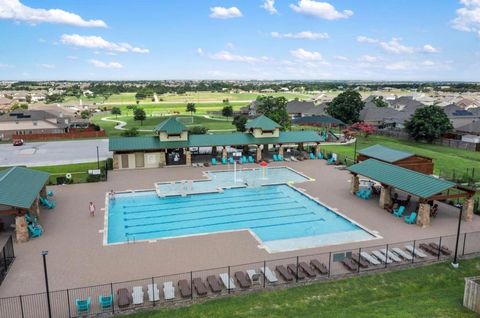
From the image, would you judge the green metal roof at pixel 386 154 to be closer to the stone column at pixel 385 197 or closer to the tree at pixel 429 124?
the stone column at pixel 385 197

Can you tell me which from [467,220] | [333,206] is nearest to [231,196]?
[333,206]

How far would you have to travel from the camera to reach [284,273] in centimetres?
1706

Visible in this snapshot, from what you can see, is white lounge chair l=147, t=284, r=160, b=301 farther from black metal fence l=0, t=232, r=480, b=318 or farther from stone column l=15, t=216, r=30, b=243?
stone column l=15, t=216, r=30, b=243

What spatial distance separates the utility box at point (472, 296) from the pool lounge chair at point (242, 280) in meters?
8.21

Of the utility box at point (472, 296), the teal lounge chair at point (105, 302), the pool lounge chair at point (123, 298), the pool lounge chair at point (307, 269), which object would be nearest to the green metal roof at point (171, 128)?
the pool lounge chair at point (307, 269)

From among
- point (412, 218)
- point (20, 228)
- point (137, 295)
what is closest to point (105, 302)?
point (137, 295)

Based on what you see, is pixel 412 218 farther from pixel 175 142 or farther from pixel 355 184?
pixel 175 142

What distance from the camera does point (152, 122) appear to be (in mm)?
90500

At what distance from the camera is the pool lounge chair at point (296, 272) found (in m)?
17.0

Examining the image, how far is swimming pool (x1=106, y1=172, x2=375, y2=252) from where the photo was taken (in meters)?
22.6

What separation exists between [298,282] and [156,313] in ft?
20.1

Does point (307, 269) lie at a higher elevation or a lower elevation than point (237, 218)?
Answer: higher

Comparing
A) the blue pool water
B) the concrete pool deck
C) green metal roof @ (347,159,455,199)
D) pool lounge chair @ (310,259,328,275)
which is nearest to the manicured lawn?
pool lounge chair @ (310,259,328,275)

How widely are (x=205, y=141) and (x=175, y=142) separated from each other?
137 inches
